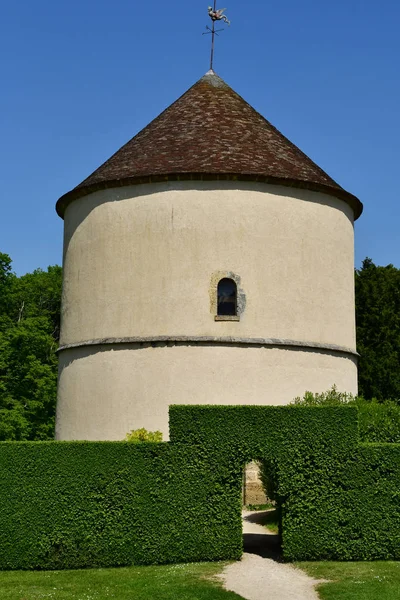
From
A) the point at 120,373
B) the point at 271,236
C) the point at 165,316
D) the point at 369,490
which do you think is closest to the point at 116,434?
the point at 120,373

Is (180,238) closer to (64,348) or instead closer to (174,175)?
(174,175)

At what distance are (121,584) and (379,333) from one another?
2351 centimetres

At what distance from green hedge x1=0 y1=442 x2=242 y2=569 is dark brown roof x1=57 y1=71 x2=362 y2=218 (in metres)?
10.1

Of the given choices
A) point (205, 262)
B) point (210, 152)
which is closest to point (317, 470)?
point (205, 262)

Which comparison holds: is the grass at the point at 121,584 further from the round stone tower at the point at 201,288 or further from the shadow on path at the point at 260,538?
the round stone tower at the point at 201,288

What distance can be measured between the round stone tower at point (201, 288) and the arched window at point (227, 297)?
3cm

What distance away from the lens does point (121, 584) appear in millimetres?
12938

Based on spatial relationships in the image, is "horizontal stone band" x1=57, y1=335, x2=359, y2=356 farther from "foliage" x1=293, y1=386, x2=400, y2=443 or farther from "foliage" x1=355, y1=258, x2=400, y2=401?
"foliage" x1=355, y1=258, x2=400, y2=401

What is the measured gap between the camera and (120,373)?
22.0m

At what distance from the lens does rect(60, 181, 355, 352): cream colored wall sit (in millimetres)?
21891

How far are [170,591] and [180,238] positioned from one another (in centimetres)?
1177

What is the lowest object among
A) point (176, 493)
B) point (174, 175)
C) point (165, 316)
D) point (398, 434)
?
point (176, 493)

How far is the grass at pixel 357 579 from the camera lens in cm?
1209

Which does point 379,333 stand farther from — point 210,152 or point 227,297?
point 210,152
